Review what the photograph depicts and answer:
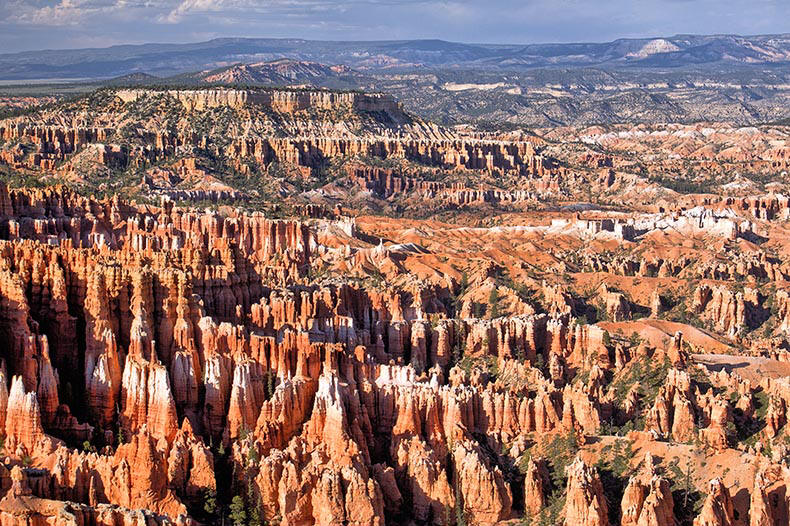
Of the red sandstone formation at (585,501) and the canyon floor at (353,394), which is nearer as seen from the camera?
the red sandstone formation at (585,501)

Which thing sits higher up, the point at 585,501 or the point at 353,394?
the point at 353,394

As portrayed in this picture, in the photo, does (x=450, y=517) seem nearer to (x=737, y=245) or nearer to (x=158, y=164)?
(x=737, y=245)

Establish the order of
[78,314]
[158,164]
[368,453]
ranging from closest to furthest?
[368,453] < [78,314] < [158,164]

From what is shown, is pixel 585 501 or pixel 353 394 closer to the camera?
pixel 585 501

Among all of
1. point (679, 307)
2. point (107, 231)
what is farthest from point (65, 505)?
point (679, 307)

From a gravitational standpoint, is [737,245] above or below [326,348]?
below

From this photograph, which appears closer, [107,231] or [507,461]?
[507,461]

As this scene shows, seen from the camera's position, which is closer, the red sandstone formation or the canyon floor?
the red sandstone formation

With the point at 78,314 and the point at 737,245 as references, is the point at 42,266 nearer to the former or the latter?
the point at 78,314

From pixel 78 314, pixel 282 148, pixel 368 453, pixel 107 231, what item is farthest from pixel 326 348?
pixel 282 148

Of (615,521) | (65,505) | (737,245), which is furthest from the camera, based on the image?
(737,245)
